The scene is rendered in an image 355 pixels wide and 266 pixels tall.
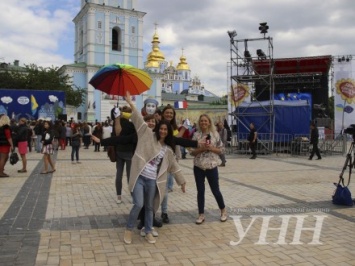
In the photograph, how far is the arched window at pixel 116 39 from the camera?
58450mm

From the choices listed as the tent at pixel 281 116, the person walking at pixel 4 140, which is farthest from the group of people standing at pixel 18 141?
the tent at pixel 281 116

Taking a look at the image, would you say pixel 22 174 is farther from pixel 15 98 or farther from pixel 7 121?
pixel 15 98

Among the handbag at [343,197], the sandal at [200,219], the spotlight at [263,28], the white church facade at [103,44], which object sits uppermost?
the white church facade at [103,44]

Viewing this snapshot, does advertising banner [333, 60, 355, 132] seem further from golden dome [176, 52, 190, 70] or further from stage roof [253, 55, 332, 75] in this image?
golden dome [176, 52, 190, 70]

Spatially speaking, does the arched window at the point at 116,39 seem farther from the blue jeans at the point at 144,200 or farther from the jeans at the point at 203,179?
the blue jeans at the point at 144,200

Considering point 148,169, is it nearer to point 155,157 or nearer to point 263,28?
point 155,157

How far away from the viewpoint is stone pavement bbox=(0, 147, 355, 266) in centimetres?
455

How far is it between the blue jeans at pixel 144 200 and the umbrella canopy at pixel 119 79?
1648 millimetres

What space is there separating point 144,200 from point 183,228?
0.89 meters

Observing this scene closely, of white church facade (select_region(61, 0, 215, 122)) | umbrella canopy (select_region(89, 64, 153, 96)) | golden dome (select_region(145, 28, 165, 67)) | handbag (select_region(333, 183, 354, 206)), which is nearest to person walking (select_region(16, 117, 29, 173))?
umbrella canopy (select_region(89, 64, 153, 96))

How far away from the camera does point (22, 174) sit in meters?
11.3

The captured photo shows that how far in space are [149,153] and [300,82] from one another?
22.0 metres

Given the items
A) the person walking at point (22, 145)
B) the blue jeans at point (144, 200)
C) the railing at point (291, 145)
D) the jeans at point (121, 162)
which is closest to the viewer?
the blue jeans at point (144, 200)

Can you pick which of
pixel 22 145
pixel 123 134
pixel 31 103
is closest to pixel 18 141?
pixel 22 145
